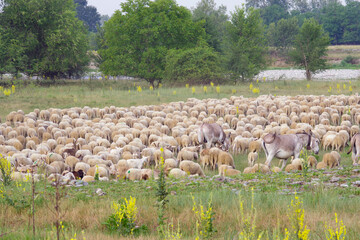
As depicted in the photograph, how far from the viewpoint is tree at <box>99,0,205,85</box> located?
41.8m

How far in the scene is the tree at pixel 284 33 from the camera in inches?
3378

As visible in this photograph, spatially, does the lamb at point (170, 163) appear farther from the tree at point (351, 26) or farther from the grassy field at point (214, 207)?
the tree at point (351, 26)

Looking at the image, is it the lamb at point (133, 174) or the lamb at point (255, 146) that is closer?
the lamb at point (133, 174)

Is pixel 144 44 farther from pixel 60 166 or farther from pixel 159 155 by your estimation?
pixel 60 166

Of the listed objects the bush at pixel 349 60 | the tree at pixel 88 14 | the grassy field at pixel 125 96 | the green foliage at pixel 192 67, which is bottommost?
the grassy field at pixel 125 96

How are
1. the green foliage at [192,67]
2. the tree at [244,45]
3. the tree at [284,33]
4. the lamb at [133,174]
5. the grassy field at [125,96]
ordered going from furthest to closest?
the tree at [284,33] < the tree at [244,45] < the green foliage at [192,67] < the grassy field at [125,96] < the lamb at [133,174]

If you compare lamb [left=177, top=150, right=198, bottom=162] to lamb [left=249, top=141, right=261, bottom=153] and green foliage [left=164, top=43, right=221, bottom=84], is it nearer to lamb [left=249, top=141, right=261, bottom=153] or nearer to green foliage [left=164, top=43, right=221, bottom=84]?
lamb [left=249, top=141, right=261, bottom=153]

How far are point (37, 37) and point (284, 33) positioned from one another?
192ft

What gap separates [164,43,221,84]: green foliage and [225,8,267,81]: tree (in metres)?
5.26

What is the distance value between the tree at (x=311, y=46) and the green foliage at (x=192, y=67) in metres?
11.9

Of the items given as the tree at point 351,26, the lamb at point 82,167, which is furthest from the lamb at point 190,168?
the tree at point 351,26

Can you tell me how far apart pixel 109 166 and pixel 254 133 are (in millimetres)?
6846

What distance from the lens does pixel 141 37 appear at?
42938mm

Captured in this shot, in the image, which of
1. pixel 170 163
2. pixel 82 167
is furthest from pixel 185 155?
pixel 82 167
